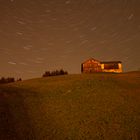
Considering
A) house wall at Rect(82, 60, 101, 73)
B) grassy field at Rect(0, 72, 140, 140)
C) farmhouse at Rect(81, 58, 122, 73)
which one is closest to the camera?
grassy field at Rect(0, 72, 140, 140)

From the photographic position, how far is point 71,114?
24.0 metres

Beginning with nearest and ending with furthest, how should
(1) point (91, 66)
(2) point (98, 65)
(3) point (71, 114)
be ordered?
(3) point (71, 114) < (2) point (98, 65) < (1) point (91, 66)

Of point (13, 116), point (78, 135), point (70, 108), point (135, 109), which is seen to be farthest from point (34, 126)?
point (135, 109)

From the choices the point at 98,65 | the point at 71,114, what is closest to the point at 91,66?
the point at 98,65

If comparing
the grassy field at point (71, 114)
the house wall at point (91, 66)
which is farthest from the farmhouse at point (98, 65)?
the grassy field at point (71, 114)

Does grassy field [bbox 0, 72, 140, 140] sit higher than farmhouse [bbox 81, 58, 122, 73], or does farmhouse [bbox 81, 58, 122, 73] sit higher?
farmhouse [bbox 81, 58, 122, 73]

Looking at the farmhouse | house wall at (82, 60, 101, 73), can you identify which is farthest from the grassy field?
house wall at (82, 60, 101, 73)

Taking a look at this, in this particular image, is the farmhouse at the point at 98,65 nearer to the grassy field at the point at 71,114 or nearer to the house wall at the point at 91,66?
the house wall at the point at 91,66

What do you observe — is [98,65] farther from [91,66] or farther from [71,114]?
[71,114]

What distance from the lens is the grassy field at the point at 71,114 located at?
63.7 ft

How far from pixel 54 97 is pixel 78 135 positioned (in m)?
12.1

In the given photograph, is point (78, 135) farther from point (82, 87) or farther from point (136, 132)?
point (82, 87)

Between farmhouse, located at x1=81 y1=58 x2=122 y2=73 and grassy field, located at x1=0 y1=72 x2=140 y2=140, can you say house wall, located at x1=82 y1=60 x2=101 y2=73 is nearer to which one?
farmhouse, located at x1=81 y1=58 x2=122 y2=73

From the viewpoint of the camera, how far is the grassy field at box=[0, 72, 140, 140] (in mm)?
19422
